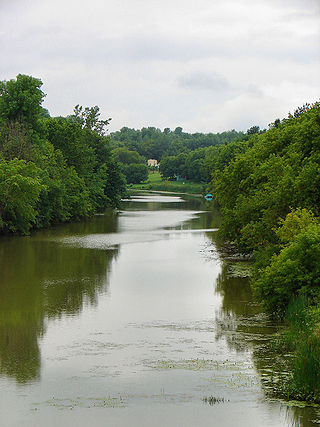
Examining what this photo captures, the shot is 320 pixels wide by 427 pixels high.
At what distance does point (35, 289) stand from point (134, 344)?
32.5ft

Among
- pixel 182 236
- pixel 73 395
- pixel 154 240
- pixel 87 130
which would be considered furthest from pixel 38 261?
pixel 87 130

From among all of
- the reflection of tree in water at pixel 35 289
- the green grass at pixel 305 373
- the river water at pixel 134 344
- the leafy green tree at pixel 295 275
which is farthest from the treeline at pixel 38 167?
the green grass at pixel 305 373

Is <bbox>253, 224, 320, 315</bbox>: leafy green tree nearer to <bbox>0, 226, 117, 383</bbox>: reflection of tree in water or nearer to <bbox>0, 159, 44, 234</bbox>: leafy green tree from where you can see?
<bbox>0, 226, 117, 383</bbox>: reflection of tree in water

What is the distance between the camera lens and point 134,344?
66.5 feet

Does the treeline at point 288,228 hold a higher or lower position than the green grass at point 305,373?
higher

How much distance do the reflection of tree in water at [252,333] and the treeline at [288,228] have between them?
574 mm

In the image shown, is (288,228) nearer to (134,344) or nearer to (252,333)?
(252,333)

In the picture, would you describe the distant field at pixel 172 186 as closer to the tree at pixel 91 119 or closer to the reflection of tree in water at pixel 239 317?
the tree at pixel 91 119

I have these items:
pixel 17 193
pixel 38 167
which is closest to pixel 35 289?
pixel 17 193

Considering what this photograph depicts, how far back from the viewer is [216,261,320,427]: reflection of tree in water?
14.2 metres

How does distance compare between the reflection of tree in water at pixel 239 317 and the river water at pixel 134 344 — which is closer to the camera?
the river water at pixel 134 344

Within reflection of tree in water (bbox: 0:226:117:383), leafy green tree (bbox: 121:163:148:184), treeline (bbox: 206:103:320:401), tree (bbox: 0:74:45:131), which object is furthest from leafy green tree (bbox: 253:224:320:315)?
leafy green tree (bbox: 121:163:148:184)

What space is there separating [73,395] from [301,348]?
216 inches

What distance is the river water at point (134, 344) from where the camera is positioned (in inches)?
569
